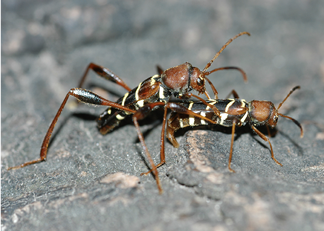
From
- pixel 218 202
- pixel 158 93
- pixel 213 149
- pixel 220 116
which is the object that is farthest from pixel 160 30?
pixel 218 202

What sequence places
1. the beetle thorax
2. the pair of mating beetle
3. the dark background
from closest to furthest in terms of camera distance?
the dark background < the pair of mating beetle < the beetle thorax

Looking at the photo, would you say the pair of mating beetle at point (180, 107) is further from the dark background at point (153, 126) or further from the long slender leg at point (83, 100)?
the dark background at point (153, 126)

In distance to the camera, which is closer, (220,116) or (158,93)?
(220,116)

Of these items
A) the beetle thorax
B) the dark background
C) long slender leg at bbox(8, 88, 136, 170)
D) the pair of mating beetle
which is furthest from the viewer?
the beetle thorax

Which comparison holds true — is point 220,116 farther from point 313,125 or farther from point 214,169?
point 313,125

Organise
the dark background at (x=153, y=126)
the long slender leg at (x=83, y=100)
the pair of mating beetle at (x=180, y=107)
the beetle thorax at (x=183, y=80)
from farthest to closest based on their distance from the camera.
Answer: the beetle thorax at (x=183, y=80), the long slender leg at (x=83, y=100), the pair of mating beetle at (x=180, y=107), the dark background at (x=153, y=126)

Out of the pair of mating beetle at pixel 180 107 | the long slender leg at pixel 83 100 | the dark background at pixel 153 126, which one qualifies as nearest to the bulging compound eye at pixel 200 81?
the pair of mating beetle at pixel 180 107

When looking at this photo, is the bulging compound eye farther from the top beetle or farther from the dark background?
the dark background

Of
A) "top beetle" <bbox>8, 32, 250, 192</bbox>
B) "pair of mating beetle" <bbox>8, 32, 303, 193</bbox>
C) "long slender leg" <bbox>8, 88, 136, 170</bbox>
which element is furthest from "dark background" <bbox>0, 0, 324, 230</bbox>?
"top beetle" <bbox>8, 32, 250, 192</bbox>
